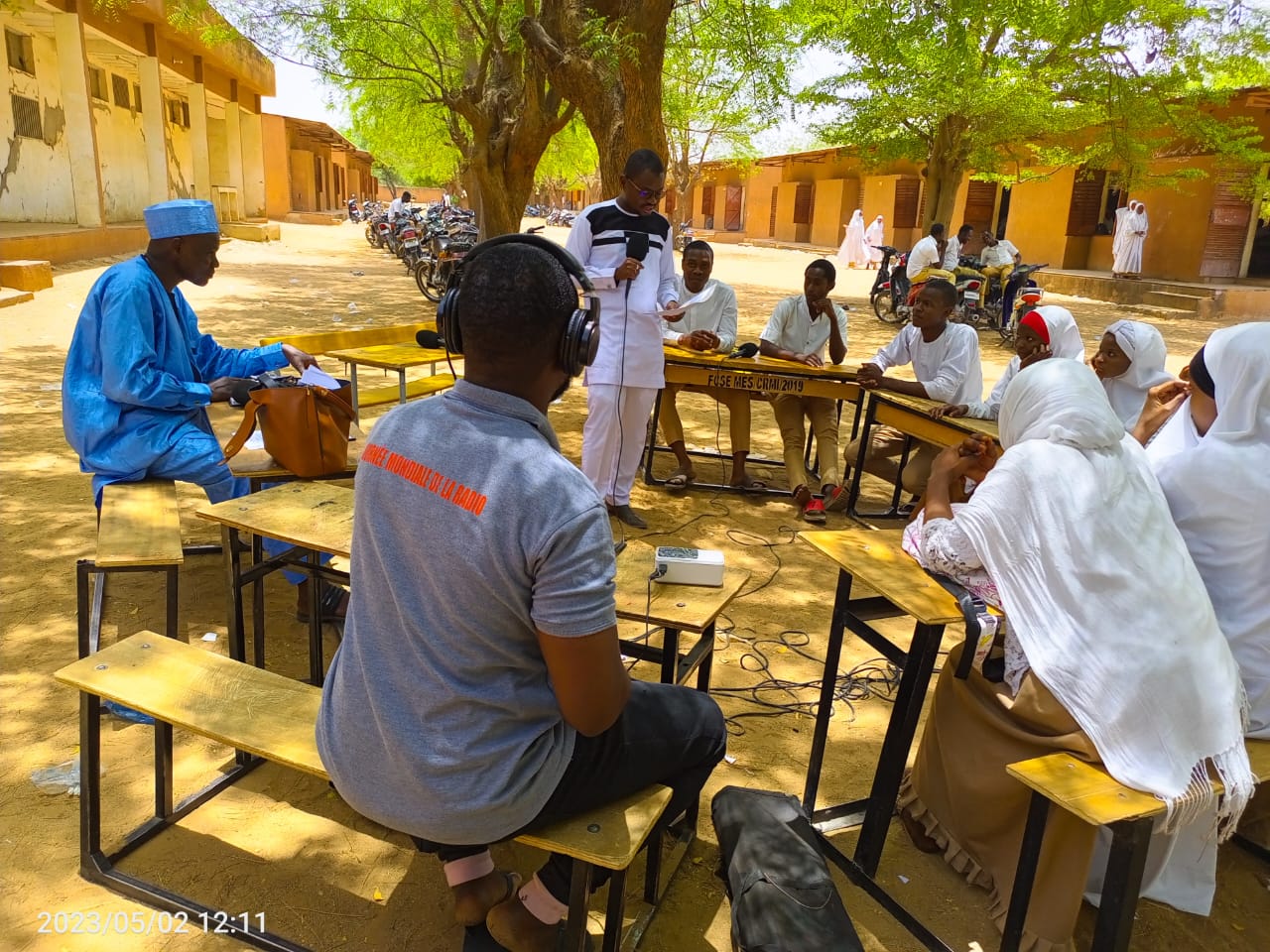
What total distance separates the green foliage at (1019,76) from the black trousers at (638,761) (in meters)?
8.59

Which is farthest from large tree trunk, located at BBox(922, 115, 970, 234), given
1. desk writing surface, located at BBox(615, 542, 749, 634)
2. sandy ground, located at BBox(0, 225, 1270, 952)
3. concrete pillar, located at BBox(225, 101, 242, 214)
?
concrete pillar, located at BBox(225, 101, 242, 214)

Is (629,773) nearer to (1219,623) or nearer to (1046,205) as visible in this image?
(1219,623)

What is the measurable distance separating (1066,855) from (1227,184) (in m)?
18.5

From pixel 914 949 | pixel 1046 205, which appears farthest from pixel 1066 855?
pixel 1046 205

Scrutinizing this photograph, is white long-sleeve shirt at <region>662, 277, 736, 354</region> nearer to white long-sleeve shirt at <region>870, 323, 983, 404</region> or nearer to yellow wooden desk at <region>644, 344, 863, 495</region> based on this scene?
yellow wooden desk at <region>644, 344, 863, 495</region>

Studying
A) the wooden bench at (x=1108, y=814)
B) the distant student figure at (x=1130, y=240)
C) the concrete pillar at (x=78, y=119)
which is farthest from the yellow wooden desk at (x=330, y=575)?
the distant student figure at (x=1130, y=240)

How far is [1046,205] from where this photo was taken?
2005 centimetres

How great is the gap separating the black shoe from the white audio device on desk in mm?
2301

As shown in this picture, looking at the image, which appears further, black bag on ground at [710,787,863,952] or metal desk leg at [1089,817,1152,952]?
black bag on ground at [710,787,863,952]

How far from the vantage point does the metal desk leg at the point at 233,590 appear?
2832mm

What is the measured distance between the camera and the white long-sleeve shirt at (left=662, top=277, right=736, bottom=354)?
5891 mm

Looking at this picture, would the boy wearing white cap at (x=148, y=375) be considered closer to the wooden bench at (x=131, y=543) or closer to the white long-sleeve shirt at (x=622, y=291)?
the wooden bench at (x=131, y=543)

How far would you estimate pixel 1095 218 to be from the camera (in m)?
20.3
